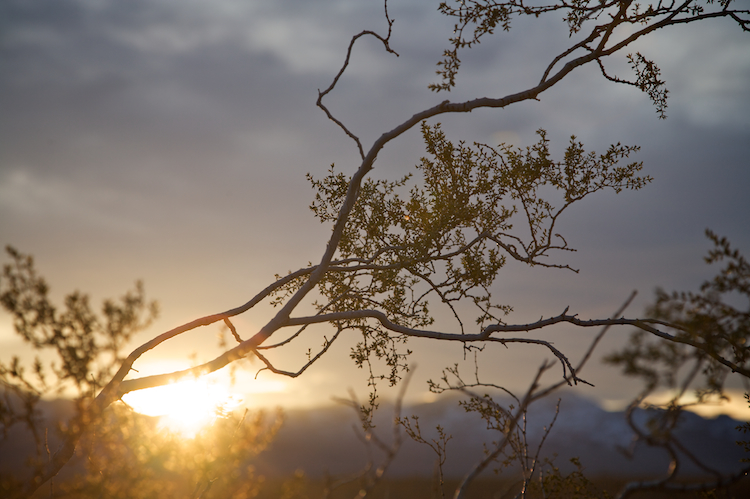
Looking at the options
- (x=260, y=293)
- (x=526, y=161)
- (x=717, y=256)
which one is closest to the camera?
(x=717, y=256)

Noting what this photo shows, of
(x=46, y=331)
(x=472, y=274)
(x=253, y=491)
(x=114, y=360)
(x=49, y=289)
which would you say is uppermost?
(x=472, y=274)

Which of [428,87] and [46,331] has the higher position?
A: [428,87]

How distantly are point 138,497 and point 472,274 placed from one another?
21.9 ft

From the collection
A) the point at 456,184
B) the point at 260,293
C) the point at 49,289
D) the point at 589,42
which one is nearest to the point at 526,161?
the point at 456,184

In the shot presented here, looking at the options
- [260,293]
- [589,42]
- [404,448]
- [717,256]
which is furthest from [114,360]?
[404,448]

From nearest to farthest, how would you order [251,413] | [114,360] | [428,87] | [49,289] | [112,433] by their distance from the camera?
[112,433] < [251,413] < [114,360] < [49,289] < [428,87]

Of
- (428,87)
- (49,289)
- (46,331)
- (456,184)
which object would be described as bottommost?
(46,331)

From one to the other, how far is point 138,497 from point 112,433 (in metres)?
0.87

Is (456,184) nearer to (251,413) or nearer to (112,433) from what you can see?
(251,413)

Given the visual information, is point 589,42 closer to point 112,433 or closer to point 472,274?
point 472,274

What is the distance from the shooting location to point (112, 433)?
5.36m

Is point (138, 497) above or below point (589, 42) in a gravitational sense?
below

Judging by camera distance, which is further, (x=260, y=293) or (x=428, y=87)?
(x=260, y=293)

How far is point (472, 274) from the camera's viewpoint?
963 cm
